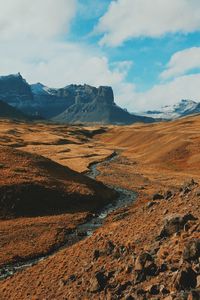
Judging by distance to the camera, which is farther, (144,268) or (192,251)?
(144,268)

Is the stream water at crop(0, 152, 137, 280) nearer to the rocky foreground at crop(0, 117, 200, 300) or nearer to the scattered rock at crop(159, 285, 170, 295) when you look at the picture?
the rocky foreground at crop(0, 117, 200, 300)

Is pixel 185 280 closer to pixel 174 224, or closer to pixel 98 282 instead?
pixel 98 282

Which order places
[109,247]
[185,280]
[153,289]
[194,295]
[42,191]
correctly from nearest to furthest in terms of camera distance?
1. [194,295]
2. [185,280]
3. [153,289]
4. [109,247]
5. [42,191]

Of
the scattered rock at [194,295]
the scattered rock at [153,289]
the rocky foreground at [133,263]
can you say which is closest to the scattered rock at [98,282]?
the rocky foreground at [133,263]

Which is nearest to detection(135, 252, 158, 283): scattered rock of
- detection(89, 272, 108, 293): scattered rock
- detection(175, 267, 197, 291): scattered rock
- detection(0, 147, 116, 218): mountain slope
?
detection(89, 272, 108, 293): scattered rock

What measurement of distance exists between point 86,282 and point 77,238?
2083 cm

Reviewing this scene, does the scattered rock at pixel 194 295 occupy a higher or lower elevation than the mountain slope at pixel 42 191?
higher

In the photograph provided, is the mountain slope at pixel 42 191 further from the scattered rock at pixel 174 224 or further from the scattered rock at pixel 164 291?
the scattered rock at pixel 164 291

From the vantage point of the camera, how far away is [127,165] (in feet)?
420

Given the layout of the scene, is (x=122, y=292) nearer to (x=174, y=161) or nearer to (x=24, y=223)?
(x=24, y=223)

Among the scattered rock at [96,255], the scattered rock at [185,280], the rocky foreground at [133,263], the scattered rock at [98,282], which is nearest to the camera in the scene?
the scattered rock at [185,280]

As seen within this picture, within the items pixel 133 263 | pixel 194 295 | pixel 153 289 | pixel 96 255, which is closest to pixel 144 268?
pixel 133 263

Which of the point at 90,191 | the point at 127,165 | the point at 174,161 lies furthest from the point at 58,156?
the point at 90,191

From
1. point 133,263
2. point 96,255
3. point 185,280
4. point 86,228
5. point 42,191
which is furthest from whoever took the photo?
point 42,191
